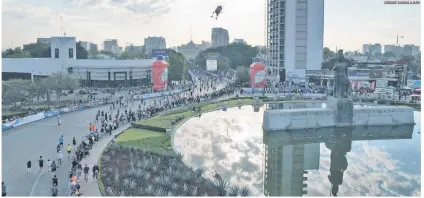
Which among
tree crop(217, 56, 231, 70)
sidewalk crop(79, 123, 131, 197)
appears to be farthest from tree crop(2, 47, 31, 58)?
sidewalk crop(79, 123, 131, 197)

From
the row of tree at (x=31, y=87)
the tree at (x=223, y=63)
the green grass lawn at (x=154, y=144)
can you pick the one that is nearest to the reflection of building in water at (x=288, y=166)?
the green grass lawn at (x=154, y=144)

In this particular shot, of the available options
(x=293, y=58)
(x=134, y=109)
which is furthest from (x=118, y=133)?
(x=293, y=58)

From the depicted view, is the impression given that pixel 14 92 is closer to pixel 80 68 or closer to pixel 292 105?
pixel 80 68

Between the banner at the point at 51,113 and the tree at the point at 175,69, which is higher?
the tree at the point at 175,69

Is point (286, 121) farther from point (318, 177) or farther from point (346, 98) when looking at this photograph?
point (318, 177)

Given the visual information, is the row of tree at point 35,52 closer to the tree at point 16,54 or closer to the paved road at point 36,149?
the tree at point 16,54

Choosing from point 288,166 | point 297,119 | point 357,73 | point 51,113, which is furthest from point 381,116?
point 51,113
